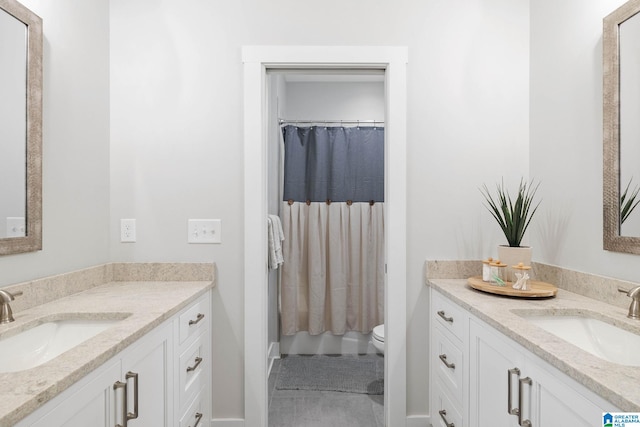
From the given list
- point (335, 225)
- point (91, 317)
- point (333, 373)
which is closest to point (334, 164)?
point (335, 225)

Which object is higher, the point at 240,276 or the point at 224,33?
the point at 224,33

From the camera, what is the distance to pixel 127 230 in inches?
75.0

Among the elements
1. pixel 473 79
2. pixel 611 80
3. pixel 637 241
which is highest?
pixel 473 79

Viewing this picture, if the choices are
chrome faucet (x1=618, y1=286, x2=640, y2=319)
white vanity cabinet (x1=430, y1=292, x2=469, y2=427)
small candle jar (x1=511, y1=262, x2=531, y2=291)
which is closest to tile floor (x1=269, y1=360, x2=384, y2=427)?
white vanity cabinet (x1=430, y1=292, x2=469, y2=427)

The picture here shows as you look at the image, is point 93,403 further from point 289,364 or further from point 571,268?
point 289,364

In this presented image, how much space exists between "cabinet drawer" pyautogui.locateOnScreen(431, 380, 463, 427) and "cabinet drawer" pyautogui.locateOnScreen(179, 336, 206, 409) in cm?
118

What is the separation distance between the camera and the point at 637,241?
50.5 inches

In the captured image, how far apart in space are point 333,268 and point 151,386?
6.70ft

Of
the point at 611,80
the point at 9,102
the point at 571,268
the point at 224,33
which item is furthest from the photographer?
the point at 224,33

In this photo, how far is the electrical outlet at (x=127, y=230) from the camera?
1905 millimetres

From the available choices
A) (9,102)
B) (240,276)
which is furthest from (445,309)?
(9,102)

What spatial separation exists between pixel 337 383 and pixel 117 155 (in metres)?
2.10

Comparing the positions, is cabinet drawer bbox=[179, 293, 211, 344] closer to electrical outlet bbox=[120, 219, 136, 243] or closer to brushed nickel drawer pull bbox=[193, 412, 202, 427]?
brushed nickel drawer pull bbox=[193, 412, 202, 427]

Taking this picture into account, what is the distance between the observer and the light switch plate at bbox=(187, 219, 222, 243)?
6.25 feet
